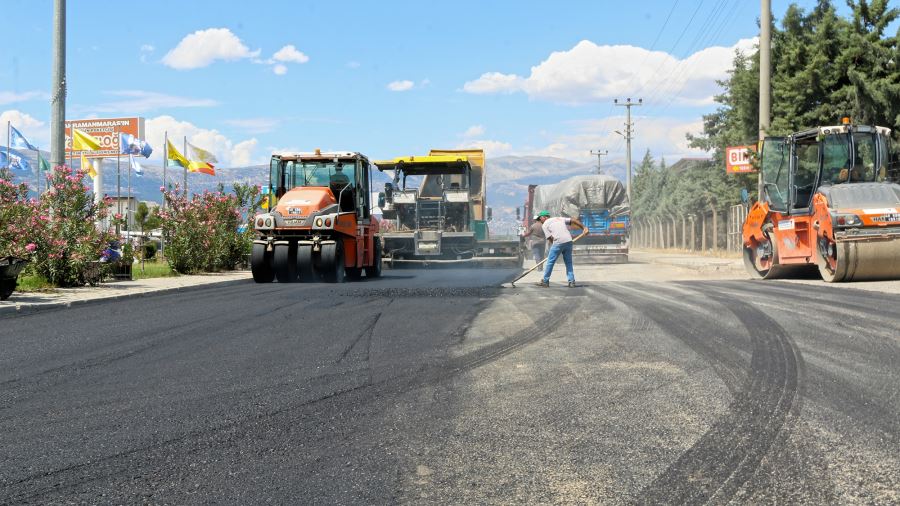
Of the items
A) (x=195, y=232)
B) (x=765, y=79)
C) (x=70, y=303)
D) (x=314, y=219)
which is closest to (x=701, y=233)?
(x=765, y=79)

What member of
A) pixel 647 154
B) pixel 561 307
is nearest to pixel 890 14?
pixel 561 307

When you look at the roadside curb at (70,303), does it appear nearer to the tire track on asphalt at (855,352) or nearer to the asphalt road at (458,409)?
the asphalt road at (458,409)

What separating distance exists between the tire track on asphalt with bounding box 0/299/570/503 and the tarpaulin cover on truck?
23.8 metres

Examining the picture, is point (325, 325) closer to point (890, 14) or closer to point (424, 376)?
point (424, 376)

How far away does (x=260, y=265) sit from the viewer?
18.2 meters

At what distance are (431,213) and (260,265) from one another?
25.3 feet

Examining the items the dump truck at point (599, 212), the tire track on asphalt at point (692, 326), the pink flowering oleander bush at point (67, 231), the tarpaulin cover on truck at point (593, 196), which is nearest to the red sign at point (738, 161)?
the dump truck at point (599, 212)

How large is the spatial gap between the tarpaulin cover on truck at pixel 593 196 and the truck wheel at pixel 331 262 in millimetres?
14745

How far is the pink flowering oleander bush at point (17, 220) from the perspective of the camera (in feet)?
45.6

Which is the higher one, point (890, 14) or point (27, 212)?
point (890, 14)

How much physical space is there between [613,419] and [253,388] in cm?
271

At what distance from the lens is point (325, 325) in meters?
10.0

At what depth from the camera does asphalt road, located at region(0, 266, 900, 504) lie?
12.9 feet

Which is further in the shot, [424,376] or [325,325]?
[325,325]
